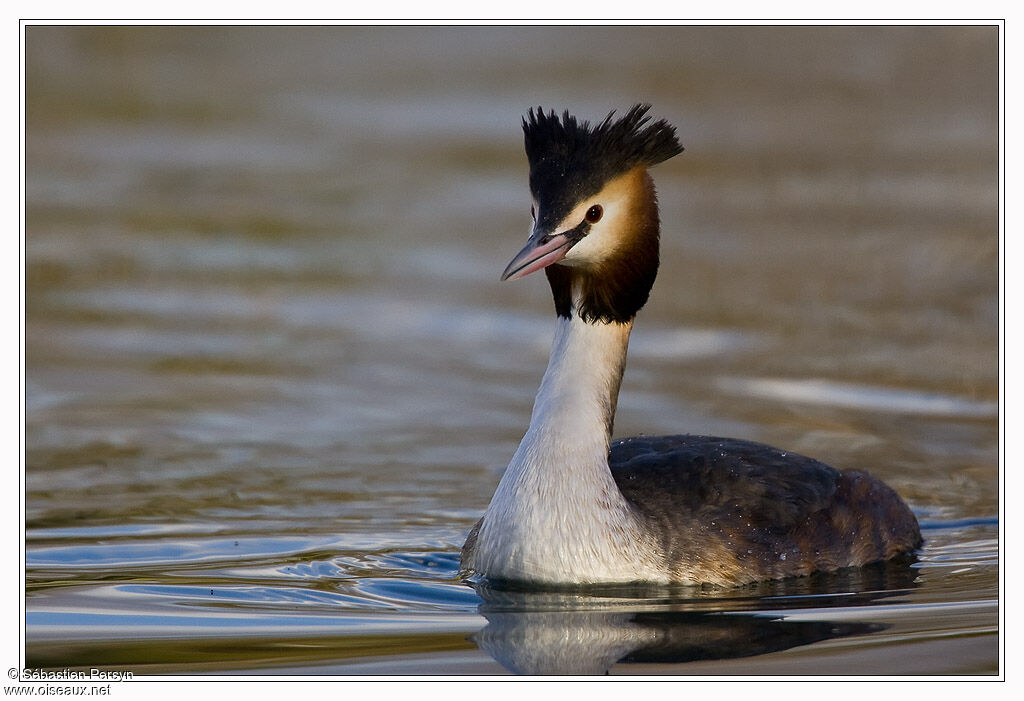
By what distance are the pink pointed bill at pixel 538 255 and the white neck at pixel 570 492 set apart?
0.50m

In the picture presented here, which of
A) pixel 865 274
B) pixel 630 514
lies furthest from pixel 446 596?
pixel 865 274

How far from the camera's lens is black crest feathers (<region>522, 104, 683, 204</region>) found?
7828 mm

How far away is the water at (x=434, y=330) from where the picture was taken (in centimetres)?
744

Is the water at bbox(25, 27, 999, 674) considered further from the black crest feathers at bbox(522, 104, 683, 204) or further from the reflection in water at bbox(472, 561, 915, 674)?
the black crest feathers at bbox(522, 104, 683, 204)

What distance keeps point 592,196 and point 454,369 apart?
194 inches

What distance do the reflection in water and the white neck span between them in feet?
0.42

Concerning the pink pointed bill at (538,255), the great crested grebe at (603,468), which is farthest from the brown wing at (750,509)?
the pink pointed bill at (538,255)

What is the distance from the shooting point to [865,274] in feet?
49.5

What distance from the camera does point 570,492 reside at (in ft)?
25.8

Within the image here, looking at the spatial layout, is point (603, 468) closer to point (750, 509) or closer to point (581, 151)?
point (750, 509)

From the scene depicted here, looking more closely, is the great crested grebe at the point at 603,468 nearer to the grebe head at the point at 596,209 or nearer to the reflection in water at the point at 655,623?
the grebe head at the point at 596,209

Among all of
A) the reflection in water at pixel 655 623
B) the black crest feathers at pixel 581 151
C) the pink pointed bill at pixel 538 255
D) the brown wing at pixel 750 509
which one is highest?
the black crest feathers at pixel 581 151

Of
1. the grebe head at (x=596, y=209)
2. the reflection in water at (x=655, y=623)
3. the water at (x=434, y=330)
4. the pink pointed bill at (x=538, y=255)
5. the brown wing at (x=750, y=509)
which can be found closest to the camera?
the reflection in water at (x=655, y=623)

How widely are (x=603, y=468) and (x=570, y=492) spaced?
0.23 m
